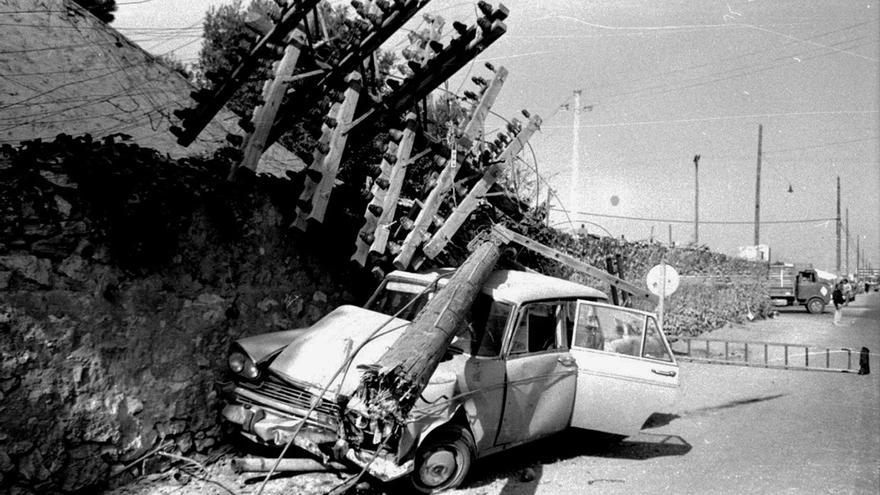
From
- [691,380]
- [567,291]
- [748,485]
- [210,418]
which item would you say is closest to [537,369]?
[567,291]

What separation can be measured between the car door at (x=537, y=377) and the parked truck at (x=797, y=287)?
108 feet

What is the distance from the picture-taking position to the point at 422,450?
512cm

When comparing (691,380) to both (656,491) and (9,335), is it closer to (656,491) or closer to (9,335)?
(656,491)

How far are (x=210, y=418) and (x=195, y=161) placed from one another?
2.58 meters

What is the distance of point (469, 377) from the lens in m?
5.44

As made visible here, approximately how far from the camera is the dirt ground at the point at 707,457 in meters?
5.54

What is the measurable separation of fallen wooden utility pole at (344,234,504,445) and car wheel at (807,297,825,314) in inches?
1415

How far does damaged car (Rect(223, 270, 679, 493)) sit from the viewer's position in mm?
4953

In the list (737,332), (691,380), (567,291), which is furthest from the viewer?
(737,332)

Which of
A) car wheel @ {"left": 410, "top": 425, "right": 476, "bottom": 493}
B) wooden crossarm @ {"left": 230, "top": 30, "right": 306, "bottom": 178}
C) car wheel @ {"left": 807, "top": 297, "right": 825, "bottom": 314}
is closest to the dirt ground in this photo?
car wheel @ {"left": 410, "top": 425, "right": 476, "bottom": 493}

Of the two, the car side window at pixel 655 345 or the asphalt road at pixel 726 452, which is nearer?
the asphalt road at pixel 726 452

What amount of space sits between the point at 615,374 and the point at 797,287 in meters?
35.1

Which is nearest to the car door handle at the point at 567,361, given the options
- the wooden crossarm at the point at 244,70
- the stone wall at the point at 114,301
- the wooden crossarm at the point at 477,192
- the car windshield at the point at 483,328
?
the car windshield at the point at 483,328

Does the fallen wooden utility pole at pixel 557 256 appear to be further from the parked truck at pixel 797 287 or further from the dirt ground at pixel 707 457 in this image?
the parked truck at pixel 797 287
